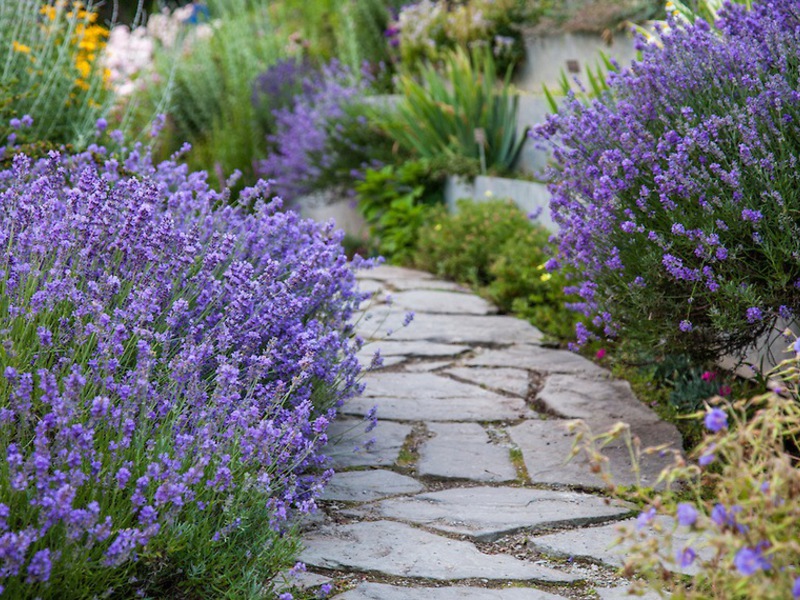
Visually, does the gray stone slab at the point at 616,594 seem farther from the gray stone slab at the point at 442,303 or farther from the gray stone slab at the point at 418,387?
the gray stone slab at the point at 442,303

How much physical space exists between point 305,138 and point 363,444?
509 centimetres

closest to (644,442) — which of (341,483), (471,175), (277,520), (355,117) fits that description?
(341,483)

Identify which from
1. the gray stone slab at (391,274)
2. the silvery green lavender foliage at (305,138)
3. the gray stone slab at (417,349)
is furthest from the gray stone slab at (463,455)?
the silvery green lavender foliage at (305,138)

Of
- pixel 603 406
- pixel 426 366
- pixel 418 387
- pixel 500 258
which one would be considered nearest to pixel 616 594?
pixel 603 406

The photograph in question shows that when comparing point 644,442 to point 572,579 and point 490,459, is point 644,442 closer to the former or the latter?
point 490,459

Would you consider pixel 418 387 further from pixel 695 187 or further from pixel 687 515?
pixel 687 515

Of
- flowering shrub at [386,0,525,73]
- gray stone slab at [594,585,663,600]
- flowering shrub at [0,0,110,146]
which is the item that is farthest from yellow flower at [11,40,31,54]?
gray stone slab at [594,585,663,600]

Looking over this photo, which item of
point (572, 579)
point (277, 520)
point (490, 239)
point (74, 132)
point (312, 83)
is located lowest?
point (572, 579)

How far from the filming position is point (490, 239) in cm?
602

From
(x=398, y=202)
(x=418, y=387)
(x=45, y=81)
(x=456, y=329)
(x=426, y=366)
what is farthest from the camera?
(x=398, y=202)

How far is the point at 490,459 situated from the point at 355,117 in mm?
5260

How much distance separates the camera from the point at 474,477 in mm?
3188

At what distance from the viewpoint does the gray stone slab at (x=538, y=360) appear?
14.5ft

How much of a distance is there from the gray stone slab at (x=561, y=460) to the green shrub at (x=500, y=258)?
1.38 metres
